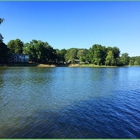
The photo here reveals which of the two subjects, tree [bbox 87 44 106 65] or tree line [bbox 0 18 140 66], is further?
tree [bbox 87 44 106 65]

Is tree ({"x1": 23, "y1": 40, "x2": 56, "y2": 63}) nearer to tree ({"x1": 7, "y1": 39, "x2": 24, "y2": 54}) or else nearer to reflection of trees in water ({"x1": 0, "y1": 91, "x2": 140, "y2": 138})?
tree ({"x1": 7, "y1": 39, "x2": 24, "y2": 54})

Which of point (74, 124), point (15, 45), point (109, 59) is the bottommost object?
point (74, 124)

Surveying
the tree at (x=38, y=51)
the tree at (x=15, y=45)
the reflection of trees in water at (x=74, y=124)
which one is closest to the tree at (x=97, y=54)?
the tree at (x=38, y=51)

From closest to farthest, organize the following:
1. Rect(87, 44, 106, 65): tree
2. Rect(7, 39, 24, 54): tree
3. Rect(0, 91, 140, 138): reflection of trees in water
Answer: Rect(0, 91, 140, 138): reflection of trees in water
Rect(87, 44, 106, 65): tree
Rect(7, 39, 24, 54): tree

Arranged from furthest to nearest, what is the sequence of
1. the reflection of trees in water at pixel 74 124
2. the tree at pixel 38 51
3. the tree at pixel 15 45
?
the tree at pixel 15 45, the tree at pixel 38 51, the reflection of trees in water at pixel 74 124

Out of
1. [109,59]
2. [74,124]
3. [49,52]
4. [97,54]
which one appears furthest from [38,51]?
[74,124]

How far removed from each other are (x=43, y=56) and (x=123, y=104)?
97803 millimetres

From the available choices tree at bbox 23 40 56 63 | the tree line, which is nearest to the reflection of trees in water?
the tree line

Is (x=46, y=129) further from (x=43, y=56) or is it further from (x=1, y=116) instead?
(x=43, y=56)

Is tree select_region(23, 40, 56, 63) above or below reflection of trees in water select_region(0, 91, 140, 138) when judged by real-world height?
above

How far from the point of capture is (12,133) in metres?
8.11

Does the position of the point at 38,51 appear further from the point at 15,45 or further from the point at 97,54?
the point at 97,54

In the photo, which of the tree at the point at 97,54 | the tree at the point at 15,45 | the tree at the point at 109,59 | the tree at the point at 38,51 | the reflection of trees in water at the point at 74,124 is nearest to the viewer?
the reflection of trees in water at the point at 74,124

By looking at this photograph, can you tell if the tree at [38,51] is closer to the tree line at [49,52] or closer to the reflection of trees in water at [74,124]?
the tree line at [49,52]
